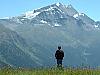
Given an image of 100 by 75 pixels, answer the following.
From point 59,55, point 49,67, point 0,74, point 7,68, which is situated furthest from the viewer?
point 59,55

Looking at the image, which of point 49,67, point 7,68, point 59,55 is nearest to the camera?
point 7,68

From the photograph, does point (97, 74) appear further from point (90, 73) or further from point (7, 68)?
point (7, 68)

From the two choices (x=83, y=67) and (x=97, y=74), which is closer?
(x=97, y=74)

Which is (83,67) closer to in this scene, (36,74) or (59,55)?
(36,74)

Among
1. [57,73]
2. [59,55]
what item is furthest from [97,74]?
[59,55]

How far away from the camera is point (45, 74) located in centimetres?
1165

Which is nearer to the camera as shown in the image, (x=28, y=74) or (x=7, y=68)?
(x=28, y=74)

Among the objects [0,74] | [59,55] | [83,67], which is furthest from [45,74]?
[59,55]

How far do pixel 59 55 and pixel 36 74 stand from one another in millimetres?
10441

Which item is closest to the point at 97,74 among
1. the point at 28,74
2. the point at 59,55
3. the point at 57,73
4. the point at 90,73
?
the point at 90,73

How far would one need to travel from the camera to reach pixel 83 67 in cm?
1357

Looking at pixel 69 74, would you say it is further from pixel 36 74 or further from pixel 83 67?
pixel 83 67

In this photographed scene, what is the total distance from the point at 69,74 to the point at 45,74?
77 cm

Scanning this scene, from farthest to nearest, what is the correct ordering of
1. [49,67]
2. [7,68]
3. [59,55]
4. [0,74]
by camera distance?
[59,55], [49,67], [7,68], [0,74]
